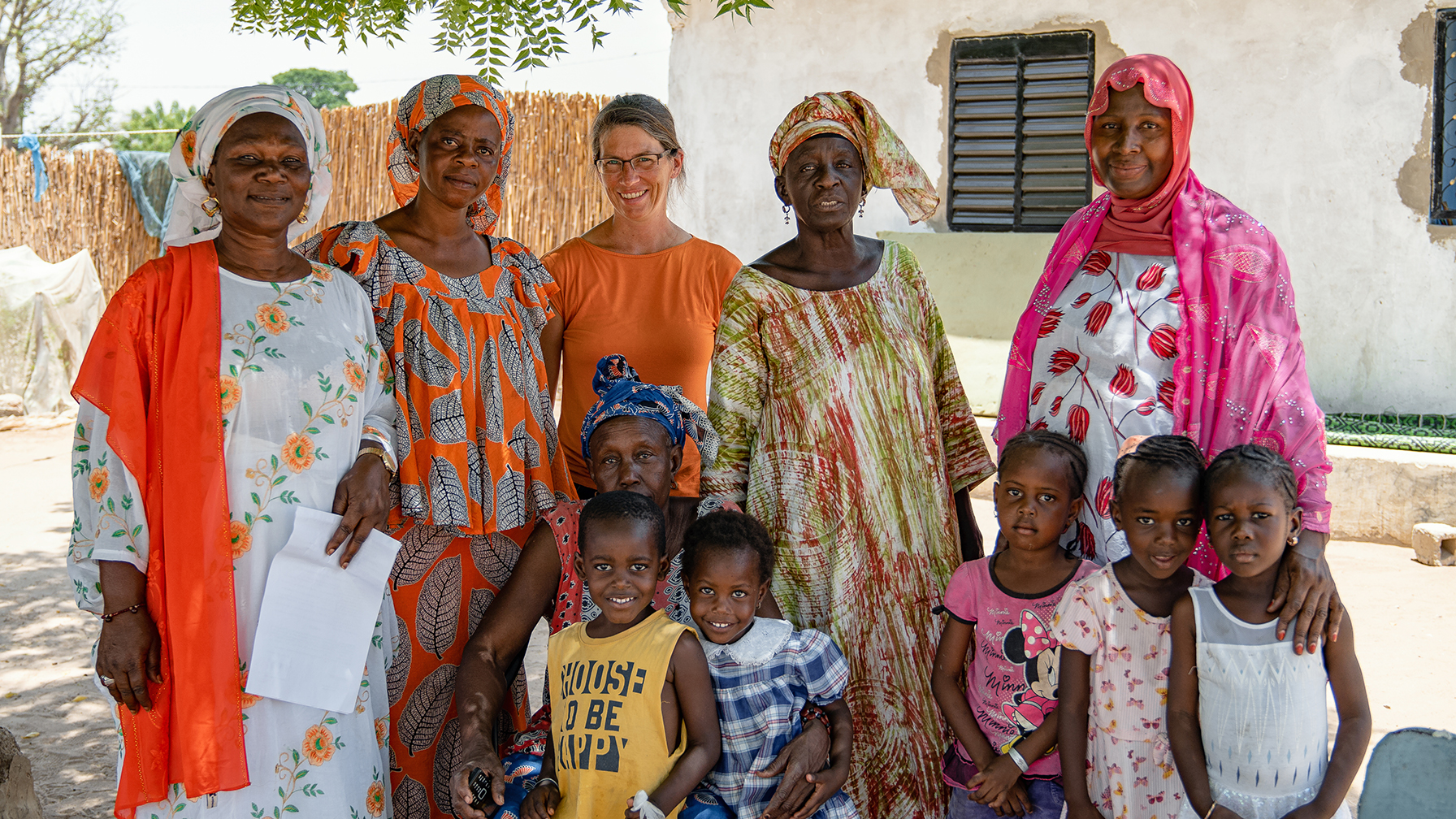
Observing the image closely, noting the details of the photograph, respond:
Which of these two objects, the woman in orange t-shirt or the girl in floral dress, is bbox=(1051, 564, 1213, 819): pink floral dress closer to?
the girl in floral dress

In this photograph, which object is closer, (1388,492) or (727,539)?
(727,539)

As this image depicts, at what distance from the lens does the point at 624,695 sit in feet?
7.64

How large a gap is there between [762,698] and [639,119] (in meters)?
1.94

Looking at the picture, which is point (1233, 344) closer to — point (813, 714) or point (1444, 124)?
point (813, 714)

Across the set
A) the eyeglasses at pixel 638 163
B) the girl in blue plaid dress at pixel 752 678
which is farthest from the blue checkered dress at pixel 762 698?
the eyeglasses at pixel 638 163

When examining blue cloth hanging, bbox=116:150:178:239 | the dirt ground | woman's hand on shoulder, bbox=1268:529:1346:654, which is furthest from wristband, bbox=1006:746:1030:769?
blue cloth hanging, bbox=116:150:178:239

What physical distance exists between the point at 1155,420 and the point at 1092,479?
0.19 meters

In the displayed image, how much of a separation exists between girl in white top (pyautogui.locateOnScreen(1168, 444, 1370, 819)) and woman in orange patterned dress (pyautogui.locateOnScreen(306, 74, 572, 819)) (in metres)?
1.60

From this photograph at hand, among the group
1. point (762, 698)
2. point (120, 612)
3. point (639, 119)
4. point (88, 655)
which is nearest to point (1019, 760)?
point (762, 698)

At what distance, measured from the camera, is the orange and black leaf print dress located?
268cm

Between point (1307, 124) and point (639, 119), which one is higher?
point (1307, 124)

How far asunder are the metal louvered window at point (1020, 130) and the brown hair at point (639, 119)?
487 cm

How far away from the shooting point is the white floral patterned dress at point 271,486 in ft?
7.37

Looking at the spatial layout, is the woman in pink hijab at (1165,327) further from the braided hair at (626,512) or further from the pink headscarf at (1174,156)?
the braided hair at (626,512)
